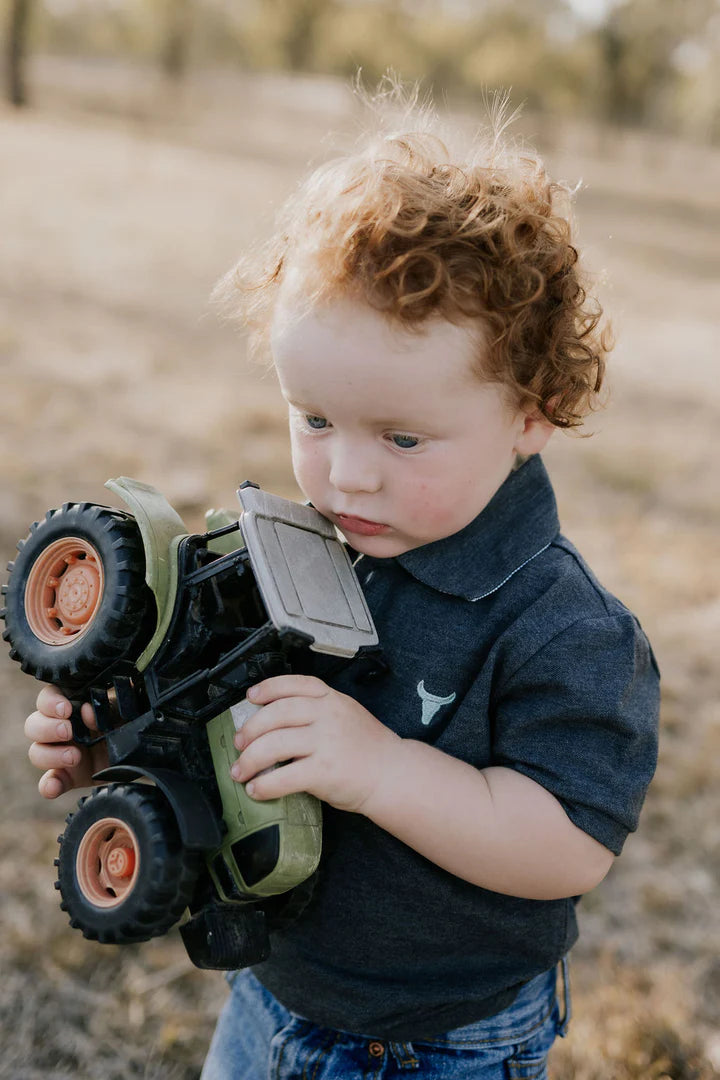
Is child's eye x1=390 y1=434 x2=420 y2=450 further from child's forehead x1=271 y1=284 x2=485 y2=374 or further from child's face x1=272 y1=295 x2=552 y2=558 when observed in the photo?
child's forehead x1=271 y1=284 x2=485 y2=374

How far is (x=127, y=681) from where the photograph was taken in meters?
1.41

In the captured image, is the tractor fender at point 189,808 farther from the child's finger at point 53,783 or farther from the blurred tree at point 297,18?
the blurred tree at point 297,18

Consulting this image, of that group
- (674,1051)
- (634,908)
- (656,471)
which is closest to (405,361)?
(674,1051)

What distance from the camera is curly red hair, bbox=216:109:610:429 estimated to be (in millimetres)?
1375

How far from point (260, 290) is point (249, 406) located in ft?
16.3

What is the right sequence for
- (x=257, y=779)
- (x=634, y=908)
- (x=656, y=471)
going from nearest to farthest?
(x=257, y=779)
(x=634, y=908)
(x=656, y=471)

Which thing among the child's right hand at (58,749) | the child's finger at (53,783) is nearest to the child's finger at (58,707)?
the child's right hand at (58,749)

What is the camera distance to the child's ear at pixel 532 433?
5.06 ft

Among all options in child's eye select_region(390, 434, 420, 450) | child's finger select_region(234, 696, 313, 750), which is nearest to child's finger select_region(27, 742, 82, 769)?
child's finger select_region(234, 696, 313, 750)

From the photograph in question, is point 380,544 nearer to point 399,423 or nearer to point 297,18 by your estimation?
point 399,423

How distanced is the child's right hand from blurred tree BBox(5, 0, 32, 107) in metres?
24.6

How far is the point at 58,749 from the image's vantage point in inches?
62.4

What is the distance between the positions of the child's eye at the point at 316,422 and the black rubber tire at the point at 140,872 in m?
0.54

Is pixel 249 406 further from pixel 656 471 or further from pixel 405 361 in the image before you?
pixel 405 361
